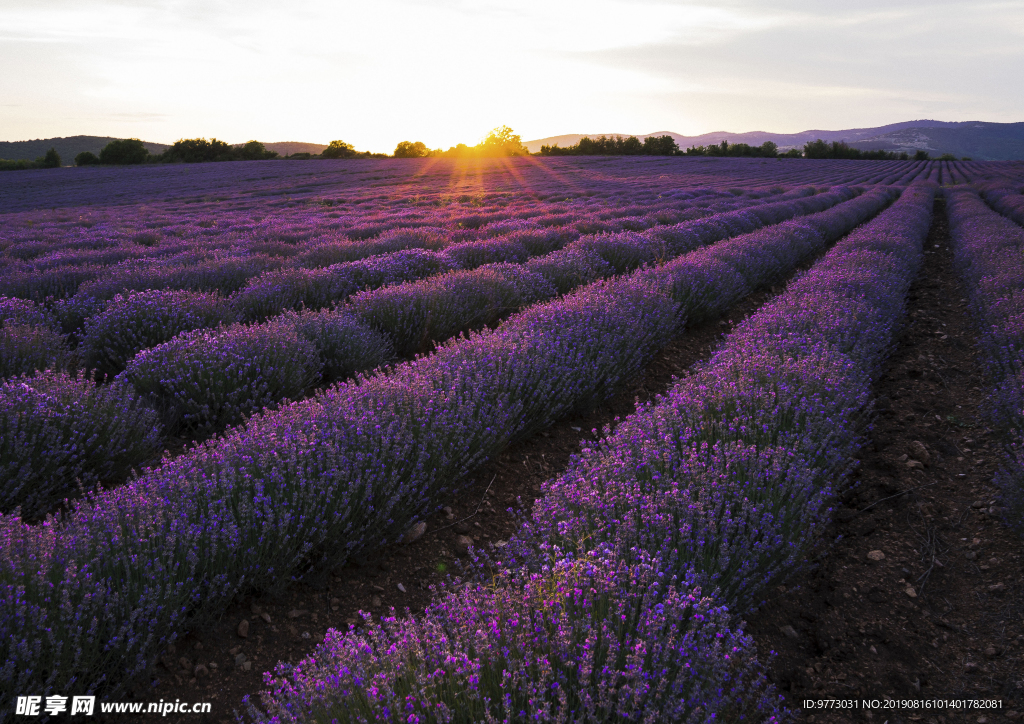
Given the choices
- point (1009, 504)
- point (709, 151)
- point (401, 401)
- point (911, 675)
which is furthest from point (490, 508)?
point (709, 151)

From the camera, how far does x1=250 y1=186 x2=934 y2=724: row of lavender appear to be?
131cm

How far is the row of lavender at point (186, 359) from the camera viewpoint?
2680 mm

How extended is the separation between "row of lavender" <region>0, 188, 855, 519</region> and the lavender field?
0.07 feet

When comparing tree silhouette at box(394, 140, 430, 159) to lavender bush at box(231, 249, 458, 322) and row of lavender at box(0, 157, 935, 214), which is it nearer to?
row of lavender at box(0, 157, 935, 214)

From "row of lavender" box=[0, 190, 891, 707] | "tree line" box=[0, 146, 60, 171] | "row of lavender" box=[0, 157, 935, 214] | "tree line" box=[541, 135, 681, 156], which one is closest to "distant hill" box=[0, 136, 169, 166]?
"tree line" box=[0, 146, 60, 171]

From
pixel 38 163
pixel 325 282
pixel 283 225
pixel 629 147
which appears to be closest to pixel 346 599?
pixel 325 282

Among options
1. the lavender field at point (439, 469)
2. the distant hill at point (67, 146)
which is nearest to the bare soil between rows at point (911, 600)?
the lavender field at point (439, 469)

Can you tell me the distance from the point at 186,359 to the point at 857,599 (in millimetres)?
3687

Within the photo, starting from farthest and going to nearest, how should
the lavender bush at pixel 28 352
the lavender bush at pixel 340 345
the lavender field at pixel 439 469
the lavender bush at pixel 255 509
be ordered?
the lavender bush at pixel 340 345 → the lavender bush at pixel 28 352 → the lavender bush at pixel 255 509 → the lavender field at pixel 439 469

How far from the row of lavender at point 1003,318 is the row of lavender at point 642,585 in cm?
71

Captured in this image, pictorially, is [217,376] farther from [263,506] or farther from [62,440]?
[263,506]

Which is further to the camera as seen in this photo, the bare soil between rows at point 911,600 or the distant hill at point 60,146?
the distant hill at point 60,146

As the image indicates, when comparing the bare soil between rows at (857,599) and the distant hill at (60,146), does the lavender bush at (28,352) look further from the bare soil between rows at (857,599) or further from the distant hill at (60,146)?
the distant hill at (60,146)

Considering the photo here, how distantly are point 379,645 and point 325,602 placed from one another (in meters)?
0.98
